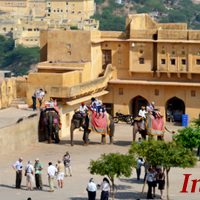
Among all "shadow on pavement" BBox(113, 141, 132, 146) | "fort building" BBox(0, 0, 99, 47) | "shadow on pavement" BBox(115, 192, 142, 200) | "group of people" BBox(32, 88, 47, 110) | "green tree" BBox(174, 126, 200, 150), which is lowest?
"shadow on pavement" BBox(115, 192, 142, 200)

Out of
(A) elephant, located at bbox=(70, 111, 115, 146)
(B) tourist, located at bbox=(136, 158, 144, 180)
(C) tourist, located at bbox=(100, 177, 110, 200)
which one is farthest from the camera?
(A) elephant, located at bbox=(70, 111, 115, 146)

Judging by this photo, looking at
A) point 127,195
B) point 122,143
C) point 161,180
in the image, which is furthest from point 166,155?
point 122,143

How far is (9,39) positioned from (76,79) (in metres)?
139

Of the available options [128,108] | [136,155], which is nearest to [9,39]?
[128,108]

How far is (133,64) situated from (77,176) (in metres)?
13.2

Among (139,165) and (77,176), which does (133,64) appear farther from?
(139,165)

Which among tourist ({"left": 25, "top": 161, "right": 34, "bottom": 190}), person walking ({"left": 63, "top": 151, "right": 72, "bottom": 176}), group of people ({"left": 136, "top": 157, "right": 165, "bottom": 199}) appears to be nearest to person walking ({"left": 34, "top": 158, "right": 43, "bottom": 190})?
tourist ({"left": 25, "top": 161, "right": 34, "bottom": 190})

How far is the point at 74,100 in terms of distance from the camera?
36.2 m

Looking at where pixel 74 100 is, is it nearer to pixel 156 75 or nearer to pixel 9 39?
pixel 156 75

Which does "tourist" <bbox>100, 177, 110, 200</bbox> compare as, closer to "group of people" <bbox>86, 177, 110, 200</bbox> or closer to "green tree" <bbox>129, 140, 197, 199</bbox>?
"group of people" <bbox>86, 177, 110, 200</bbox>

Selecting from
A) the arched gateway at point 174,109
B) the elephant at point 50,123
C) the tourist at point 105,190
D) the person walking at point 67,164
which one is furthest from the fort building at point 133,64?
the tourist at point 105,190

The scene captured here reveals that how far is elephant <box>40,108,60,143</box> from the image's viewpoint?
33750mm

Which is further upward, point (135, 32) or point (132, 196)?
point (135, 32)

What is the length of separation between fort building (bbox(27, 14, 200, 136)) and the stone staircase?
5.79 ft
